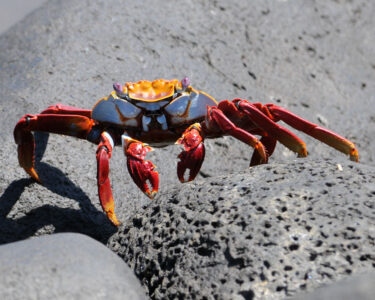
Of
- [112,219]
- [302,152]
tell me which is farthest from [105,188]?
[302,152]

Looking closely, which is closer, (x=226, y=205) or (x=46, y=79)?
(x=226, y=205)

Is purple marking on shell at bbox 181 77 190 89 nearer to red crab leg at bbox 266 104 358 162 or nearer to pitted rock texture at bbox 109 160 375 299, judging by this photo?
red crab leg at bbox 266 104 358 162

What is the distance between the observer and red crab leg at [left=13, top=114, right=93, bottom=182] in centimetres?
363

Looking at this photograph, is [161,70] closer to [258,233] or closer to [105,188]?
[105,188]

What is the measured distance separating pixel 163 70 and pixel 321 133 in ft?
6.14

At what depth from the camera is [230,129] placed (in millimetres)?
3395

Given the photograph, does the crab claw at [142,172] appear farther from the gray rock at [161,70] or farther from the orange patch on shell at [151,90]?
the gray rock at [161,70]

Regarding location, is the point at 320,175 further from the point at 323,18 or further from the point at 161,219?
the point at 323,18

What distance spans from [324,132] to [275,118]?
0.32 metres

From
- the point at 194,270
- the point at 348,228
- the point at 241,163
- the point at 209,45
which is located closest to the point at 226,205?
the point at 194,270

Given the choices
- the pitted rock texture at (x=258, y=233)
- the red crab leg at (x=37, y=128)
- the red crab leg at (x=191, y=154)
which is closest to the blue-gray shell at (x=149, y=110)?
the red crab leg at (x=37, y=128)

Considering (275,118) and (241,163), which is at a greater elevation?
(275,118)

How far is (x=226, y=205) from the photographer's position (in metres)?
2.57

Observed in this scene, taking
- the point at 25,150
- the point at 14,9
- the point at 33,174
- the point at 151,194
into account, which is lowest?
the point at 14,9
